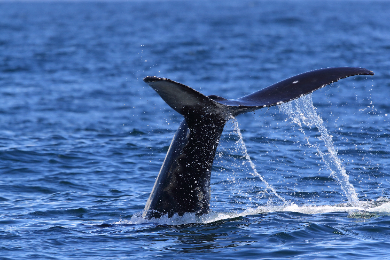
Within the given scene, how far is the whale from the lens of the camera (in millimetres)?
7305

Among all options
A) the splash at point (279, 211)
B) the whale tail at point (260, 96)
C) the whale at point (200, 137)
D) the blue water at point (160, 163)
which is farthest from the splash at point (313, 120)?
the whale at point (200, 137)

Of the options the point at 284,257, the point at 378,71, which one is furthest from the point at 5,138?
the point at 378,71

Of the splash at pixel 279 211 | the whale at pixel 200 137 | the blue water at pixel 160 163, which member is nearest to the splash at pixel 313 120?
the blue water at pixel 160 163

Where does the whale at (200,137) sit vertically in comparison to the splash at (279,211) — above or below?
above

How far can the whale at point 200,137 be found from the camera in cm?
730

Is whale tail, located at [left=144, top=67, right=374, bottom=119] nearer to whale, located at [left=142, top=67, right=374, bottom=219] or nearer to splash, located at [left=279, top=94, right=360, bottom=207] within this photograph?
whale, located at [left=142, top=67, right=374, bottom=219]

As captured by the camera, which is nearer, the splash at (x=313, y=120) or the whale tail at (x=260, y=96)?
the whale tail at (x=260, y=96)

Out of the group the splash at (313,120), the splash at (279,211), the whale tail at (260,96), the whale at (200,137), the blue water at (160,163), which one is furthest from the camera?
the splash at (313,120)

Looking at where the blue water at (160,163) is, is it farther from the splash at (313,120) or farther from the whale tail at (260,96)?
the whale tail at (260,96)

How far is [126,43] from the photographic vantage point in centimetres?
4794

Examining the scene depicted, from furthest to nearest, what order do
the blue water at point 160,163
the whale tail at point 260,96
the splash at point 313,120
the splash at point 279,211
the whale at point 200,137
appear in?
the splash at point 313,120, the splash at point 279,211, the blue water at point 160,163, the whale at point 200,137, the whale tail at point 260,96

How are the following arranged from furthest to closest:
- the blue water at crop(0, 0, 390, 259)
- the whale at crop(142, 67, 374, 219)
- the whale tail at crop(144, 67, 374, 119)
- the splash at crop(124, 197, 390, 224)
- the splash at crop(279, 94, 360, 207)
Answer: the splash at crop(279, 94, 360, 207) < the splash at crop(124, 197, 390, 224) < the blue water at crop(0, 0, 390, 259) < the whale at crop(142, 67, 374, 219) < the whale tail at crop(144, 67, 374, 119)

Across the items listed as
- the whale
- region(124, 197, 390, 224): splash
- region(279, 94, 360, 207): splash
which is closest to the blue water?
region(124, 197, 390, 224): splash

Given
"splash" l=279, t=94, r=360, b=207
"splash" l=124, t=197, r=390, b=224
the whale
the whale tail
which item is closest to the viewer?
the whale tail
